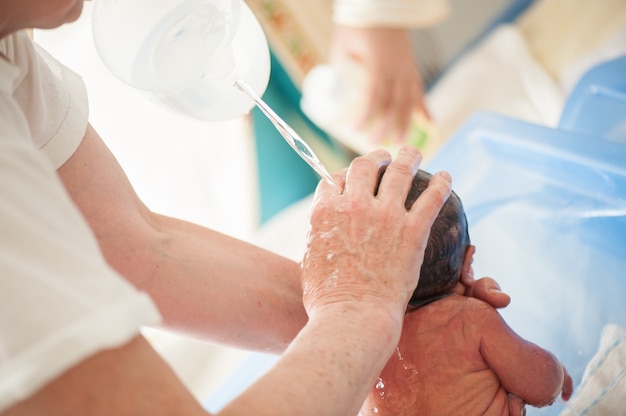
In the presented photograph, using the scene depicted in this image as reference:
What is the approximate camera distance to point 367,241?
2.60 ft

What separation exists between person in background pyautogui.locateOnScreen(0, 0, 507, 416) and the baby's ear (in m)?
0.02

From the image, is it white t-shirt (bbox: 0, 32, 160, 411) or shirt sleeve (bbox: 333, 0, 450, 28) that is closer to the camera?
white t-shirt (bbox: 0, 32, 160, 411)

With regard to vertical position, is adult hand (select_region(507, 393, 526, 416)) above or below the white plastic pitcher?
below

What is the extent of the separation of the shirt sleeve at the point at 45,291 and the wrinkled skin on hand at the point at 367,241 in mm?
286

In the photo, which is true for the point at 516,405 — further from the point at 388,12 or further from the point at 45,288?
the point at 388,12

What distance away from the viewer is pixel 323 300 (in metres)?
0.78

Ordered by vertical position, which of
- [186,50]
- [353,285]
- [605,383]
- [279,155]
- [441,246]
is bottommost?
[279,155]

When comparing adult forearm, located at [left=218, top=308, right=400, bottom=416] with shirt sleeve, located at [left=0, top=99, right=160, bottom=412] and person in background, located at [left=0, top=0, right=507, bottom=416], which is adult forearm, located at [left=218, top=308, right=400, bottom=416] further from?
shirt sleeve, located at [left=0, top=99, right=160, bottom=412]

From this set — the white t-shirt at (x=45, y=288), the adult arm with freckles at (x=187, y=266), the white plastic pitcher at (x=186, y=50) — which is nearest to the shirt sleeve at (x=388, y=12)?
the white plastic pitcher at (x=186, y=50)

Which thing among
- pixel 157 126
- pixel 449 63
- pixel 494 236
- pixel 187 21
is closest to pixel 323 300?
pixel 187 21

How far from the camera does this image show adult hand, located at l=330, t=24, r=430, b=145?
181cm

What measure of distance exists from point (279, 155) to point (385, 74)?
457 mm

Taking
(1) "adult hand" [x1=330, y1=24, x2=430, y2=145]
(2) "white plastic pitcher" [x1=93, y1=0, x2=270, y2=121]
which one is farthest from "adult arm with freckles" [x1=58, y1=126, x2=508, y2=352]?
(1) "adult hand" [x1=330, y1=24, x2=430, y2=145]

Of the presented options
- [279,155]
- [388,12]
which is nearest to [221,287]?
[388,12]
